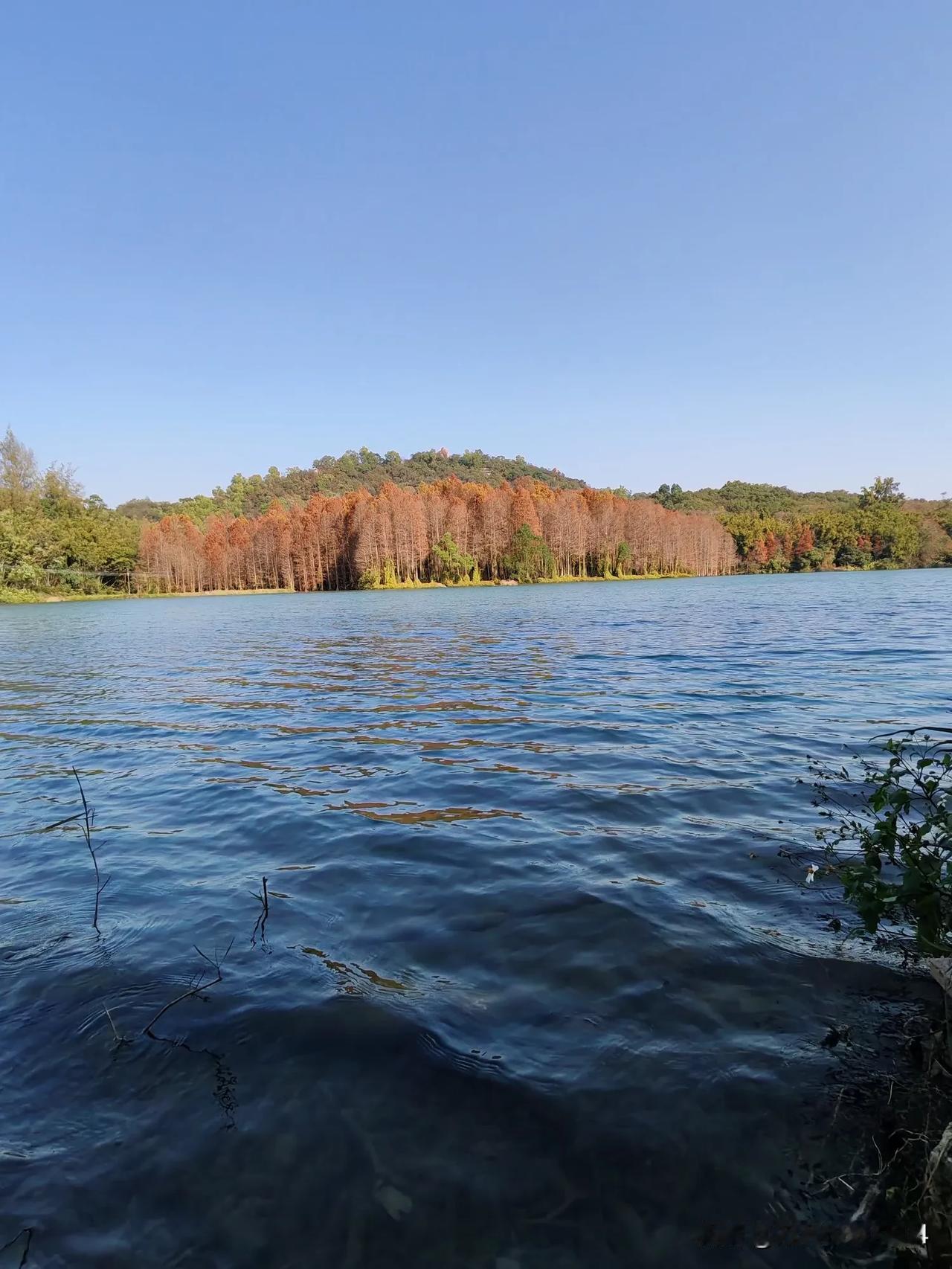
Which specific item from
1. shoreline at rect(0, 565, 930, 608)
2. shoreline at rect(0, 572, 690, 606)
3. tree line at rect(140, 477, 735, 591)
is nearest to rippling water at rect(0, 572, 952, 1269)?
shoreline at rect(0, 565, 930, 608)

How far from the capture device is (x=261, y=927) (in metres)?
5.10

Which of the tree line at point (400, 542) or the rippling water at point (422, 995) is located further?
the tree line at point (400, 542)

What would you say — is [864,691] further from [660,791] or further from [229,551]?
[229,551]

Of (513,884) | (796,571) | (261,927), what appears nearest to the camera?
(261,927)

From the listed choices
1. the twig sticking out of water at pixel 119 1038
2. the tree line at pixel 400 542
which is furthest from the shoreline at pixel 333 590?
the twig sticking out of water at pixel 119 1038

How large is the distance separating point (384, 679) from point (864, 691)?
10.6 metres

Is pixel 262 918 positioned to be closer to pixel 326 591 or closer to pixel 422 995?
pixel 422 995

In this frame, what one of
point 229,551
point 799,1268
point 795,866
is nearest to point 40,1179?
point 799,1268

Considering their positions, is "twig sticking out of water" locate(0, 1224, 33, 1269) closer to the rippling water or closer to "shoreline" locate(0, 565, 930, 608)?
the rippling water

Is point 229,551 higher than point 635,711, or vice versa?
point 229,551

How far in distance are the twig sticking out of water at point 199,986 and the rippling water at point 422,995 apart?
0.07 meters

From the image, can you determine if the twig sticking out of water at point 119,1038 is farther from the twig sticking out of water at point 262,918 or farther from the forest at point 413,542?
the forest at point 413,542

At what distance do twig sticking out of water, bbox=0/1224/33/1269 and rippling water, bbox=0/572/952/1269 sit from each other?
33 millimetres

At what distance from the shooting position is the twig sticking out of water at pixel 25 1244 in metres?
2.56
